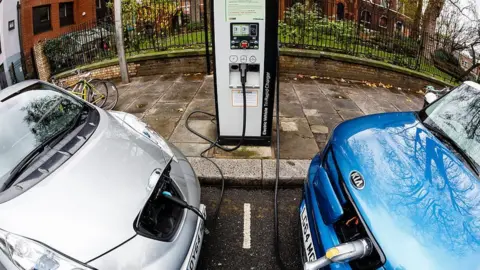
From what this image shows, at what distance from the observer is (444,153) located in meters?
2.45

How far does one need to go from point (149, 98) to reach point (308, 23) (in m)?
5.04

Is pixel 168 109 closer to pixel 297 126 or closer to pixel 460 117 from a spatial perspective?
pixel 297 126

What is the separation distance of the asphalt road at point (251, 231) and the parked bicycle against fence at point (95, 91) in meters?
3.48

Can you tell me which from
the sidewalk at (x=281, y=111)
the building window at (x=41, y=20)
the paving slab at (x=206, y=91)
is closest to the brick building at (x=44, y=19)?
the building window at (x=41, y=20)

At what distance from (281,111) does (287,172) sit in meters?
2.21

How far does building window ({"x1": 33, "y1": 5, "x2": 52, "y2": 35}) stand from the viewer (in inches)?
360

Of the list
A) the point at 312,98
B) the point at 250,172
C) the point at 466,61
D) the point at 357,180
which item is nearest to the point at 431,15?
the point at 466,61

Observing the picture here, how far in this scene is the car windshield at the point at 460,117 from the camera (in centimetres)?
260

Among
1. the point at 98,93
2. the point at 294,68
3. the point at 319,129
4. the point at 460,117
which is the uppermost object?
the point at 460,117

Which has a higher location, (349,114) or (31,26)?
(31,26)

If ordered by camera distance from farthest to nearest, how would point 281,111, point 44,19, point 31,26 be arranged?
point 44,19 → point 31,26 → point 281,111

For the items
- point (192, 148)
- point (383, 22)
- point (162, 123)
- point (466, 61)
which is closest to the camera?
point (192, 148)

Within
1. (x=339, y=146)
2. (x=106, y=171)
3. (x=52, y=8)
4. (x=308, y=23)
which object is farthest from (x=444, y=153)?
(x=52, y=8)

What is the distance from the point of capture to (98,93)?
21.1 feet
